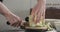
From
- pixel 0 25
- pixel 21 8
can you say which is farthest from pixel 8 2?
pixel 0 25

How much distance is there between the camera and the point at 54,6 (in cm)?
192

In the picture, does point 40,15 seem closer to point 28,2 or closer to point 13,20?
point 13,20

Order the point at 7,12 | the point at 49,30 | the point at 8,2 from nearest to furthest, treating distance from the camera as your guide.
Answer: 1. the point at 7,12
2. the point at 49,30
3. the point at 8,2

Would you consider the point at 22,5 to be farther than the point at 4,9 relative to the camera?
Yes

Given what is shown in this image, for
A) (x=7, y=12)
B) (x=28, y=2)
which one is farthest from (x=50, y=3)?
(x=7, y=12)

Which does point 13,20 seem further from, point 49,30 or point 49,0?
point 49,0

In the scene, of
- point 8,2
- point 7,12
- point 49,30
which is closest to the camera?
point 7,12

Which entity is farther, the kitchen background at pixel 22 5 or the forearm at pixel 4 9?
the kitchen background at pixel 22 5

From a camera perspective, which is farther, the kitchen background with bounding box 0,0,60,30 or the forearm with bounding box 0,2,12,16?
the kitchen background with bounding box 0,0,60,30

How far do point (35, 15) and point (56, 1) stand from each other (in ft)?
3.72

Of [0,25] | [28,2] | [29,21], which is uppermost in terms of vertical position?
[28,2]

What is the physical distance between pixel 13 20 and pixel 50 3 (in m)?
1.19

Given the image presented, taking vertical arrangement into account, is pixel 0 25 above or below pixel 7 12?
below

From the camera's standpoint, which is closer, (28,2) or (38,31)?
(38,31)
